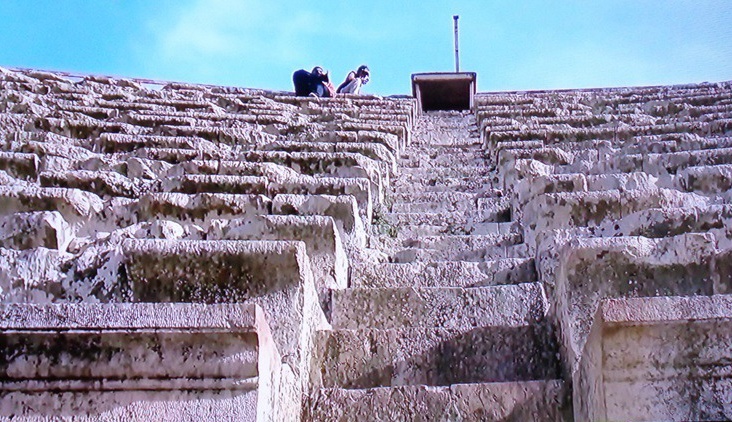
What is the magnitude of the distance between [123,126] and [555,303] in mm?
3181

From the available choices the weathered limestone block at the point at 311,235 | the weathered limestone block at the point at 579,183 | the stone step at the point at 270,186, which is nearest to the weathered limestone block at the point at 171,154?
the stone step at the point at 270,186

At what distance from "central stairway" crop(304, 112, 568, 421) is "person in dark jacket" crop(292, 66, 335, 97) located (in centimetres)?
433

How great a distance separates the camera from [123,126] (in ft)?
15.8

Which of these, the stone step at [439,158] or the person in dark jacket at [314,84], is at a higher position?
the person in dark jacket at [314,84]

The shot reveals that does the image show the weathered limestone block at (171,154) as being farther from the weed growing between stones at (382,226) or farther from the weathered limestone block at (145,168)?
the weed growing between stones at (382,226)

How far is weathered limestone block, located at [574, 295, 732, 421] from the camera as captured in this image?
1.60 m

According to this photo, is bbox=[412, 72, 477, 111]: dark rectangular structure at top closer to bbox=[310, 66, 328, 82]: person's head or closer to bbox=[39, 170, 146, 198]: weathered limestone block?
bbox=[310, 66, 328, 82]: person's head

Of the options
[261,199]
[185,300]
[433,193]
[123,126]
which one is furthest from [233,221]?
[123,126]

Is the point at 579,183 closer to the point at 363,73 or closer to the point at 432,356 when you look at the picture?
the point at 432,356

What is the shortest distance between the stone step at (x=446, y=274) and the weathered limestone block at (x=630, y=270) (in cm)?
48

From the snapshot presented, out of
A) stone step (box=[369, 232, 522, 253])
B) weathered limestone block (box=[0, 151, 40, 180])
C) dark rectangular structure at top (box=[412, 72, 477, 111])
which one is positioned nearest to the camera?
stone step (box=[369, 232, 522, 253])

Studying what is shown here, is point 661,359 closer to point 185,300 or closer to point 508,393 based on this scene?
point 508,393

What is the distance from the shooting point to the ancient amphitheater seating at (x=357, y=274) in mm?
1610

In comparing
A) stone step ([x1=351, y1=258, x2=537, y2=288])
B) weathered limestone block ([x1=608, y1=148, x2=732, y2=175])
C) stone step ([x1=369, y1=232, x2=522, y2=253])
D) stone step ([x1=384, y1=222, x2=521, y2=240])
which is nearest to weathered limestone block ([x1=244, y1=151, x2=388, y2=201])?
stone step ([x1=384, y1=222, x2=521, y2=240])
